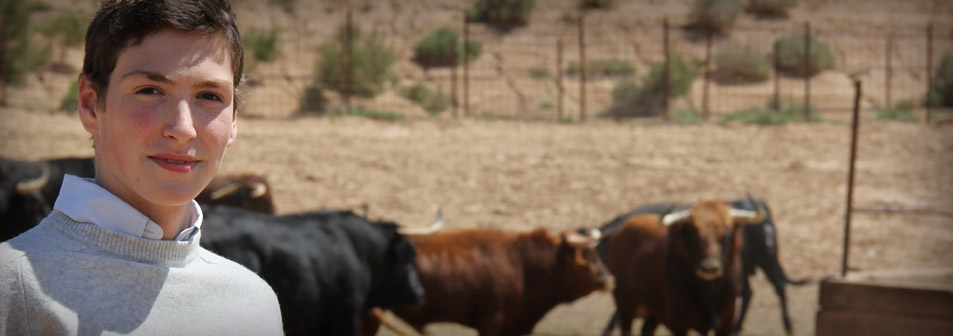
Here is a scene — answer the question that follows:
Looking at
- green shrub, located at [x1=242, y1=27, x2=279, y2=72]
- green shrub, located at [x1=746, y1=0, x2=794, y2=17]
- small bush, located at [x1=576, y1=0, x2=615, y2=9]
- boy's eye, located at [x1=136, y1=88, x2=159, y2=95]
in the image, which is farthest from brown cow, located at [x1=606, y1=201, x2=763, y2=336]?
green shrub, located at [x1=746, y1=0, x2=794, y2=17]

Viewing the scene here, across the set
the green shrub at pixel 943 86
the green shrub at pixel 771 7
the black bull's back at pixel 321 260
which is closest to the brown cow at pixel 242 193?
the black bull's back at pixel 321 260

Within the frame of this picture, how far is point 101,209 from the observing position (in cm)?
167

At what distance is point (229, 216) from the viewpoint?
8.11 meters

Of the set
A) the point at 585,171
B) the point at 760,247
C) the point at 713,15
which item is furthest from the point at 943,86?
the point at 760,247

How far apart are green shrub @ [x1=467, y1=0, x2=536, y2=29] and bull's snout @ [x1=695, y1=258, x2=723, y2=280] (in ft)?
81.5

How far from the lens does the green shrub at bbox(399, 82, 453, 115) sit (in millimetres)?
24919

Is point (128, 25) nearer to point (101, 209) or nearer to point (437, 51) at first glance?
point (101, 209)

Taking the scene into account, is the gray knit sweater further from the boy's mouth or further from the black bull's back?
the black bull's back

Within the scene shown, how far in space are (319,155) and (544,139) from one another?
3943 millimetres

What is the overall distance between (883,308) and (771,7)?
32057 mm

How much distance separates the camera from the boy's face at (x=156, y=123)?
1717 millimetres

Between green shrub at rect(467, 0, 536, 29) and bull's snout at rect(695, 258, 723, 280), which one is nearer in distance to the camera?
bull's snout at rect(695, 258, 723, 280)

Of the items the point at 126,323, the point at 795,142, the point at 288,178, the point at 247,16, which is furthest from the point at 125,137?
the point at 247,16

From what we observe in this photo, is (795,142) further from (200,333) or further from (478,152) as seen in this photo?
(200,333)
